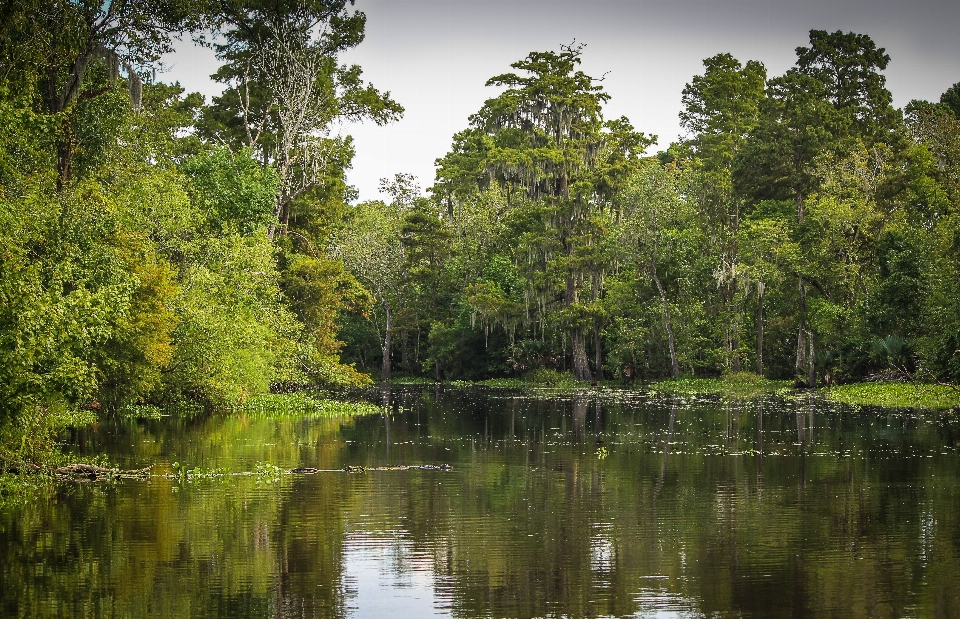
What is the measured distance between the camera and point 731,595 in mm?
10000

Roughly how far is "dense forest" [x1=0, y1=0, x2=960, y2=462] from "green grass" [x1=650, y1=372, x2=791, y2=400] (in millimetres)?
1389

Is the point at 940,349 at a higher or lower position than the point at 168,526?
higher

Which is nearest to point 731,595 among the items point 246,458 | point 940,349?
point 246,458

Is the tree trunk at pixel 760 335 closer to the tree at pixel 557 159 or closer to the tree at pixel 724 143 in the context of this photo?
the tree at pixel 724 143

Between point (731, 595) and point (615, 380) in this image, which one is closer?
point (731, 595)

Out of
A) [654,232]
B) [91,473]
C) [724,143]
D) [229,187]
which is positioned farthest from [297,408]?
[724,143]

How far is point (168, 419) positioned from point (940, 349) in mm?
25843

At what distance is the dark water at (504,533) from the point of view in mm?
9820

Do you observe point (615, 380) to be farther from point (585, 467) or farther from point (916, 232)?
point (585, 467)

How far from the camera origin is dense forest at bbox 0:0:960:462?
20656mm

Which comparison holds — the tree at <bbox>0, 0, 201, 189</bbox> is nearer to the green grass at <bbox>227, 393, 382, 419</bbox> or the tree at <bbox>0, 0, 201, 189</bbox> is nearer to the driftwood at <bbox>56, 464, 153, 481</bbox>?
the driftwood at <bbox>56, 464, 153, 481</bbox>

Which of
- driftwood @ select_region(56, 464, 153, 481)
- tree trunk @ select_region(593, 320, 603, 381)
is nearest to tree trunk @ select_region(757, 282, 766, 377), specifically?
tree trunk @ select_region(593, 320, 603, 381)

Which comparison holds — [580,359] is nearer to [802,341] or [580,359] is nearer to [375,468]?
[802,341]

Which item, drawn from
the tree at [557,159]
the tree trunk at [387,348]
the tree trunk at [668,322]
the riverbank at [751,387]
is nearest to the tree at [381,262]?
the tree trunk at [387,348]
